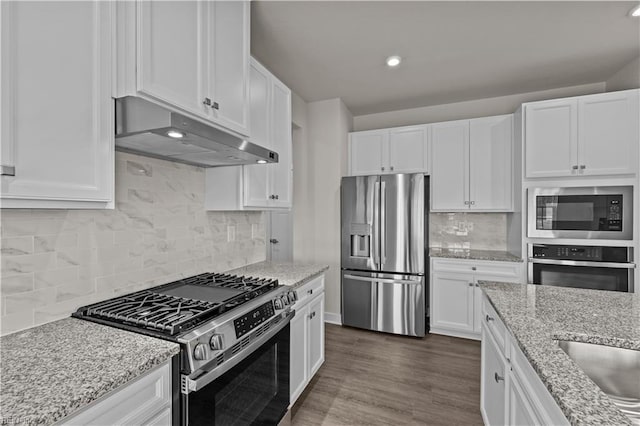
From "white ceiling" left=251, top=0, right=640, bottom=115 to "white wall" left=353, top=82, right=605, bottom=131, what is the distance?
14 centimetres

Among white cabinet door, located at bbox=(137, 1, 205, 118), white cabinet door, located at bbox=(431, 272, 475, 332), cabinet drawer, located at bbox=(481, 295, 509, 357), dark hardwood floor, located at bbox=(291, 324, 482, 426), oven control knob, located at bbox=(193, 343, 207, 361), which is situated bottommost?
dark hardwood floor, located at bbox=(291, 324, 482, 426)

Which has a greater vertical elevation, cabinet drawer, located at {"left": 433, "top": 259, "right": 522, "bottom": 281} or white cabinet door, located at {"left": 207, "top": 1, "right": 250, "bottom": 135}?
white cabinet door, located at {"left": 207, "top": 1, "right": 250, "bottom": 135}

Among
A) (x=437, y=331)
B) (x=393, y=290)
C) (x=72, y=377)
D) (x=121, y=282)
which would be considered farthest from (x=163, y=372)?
(x=437, y=331)

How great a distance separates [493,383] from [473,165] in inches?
98.0

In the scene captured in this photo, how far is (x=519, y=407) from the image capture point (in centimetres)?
111

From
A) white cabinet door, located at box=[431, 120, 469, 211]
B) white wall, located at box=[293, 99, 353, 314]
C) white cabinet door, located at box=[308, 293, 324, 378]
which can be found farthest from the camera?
white wall, located at box=[293, 99, 353, 314]

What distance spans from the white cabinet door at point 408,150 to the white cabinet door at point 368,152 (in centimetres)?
9

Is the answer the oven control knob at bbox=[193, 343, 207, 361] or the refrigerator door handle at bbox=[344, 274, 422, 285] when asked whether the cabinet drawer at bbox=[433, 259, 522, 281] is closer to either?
the refrigerator door handle at bbox=[344, 274, 422, 285]

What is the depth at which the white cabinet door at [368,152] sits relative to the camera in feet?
12.5

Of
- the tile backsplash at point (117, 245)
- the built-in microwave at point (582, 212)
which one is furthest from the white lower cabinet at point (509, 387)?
the tile backsplash at point (117, 245)

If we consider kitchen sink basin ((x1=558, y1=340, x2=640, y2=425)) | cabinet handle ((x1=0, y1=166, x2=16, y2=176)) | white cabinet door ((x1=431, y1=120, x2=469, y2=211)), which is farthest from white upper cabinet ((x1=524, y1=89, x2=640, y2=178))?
cabinet handle ((x1=0, y1=166, x2=16, y2=176))

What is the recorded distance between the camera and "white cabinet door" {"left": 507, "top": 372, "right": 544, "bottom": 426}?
0.97 metres

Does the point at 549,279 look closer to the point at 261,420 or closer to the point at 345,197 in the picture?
the point at 345,197

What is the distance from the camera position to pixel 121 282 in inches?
59.3
